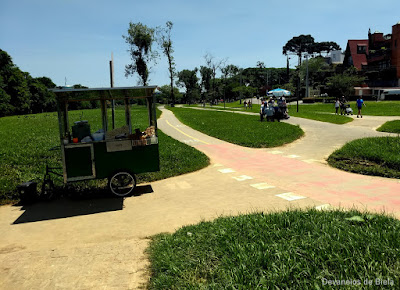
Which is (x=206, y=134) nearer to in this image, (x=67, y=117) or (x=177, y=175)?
(x=177, y=175)

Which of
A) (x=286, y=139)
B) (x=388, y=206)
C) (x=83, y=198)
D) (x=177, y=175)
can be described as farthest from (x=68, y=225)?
(x=286, y=139)

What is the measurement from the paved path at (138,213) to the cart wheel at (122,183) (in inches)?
10.7

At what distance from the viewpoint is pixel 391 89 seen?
5972 cm

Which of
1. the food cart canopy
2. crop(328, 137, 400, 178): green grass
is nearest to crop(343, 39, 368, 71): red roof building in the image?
crop(328, 137, 400, 178): green grass

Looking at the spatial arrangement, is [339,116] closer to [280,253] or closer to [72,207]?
[72,207]

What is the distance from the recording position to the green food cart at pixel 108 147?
7.73m

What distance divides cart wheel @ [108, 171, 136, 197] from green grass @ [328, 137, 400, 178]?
656 centimetres

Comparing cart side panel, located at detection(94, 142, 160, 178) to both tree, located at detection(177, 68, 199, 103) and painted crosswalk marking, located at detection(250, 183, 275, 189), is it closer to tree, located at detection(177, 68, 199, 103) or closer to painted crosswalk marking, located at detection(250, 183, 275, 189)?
painted crosswalk marking, located at detection(250, 183, 275, 189)

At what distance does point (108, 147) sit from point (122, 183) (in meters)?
1.27

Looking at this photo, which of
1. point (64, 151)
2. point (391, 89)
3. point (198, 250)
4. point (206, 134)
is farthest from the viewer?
→ point (391, 89)

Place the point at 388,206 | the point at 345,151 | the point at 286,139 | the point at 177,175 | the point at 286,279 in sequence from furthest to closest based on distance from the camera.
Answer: the point at 286,139, the point at 345,151, the point at 177,175, the point at 388,206, the point at 286,279

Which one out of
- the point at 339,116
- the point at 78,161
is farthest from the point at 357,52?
the point at 78,161

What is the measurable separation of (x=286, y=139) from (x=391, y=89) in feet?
179

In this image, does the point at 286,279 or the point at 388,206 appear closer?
the point at 286,279
